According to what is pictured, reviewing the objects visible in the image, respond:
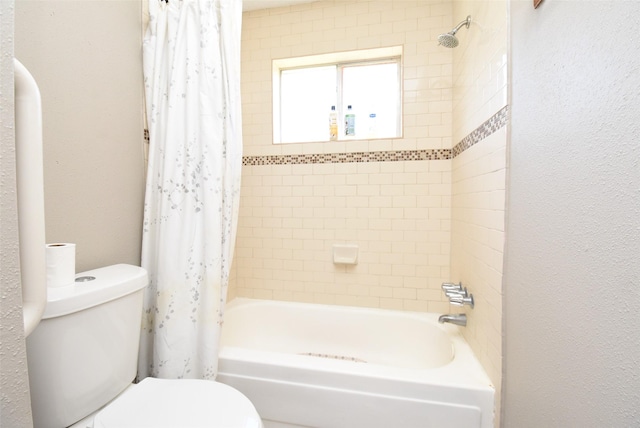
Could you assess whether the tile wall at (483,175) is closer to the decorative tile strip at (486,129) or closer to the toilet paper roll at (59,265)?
the decorative tile strip at (486,129)

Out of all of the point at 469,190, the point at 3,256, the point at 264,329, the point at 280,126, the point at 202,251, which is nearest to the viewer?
the point at 3,256

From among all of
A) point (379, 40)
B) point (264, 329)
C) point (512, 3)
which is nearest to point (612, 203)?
point (512, 3)

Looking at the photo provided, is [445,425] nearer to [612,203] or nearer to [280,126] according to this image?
[612,203]

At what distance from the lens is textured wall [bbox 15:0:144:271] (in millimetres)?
1014

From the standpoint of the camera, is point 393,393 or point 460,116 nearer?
point 393,393

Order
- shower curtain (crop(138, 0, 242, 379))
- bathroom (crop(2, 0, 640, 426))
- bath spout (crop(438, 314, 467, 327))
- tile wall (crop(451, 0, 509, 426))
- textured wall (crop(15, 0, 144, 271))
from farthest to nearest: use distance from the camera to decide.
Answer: bath spout (crop(438, 314, 467, 327)), shower curtain (crop(138, 0, 242, 379)), tile wall (crop(451, 0, 509, 426)), textured wall (crop(15, 0, 144, 271)), bathroom (crop(2, 0, 640, 426))

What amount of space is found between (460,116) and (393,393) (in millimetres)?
1484

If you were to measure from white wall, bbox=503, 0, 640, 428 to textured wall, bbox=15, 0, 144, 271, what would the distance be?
152 cm

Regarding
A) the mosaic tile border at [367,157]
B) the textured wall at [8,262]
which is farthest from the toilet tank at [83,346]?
the mosaic tile border at [367,157]

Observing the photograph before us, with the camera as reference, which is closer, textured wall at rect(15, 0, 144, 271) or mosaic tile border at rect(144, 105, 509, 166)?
textured wall at rect(15, 0, 144, 271)

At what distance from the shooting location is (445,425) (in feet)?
3.89

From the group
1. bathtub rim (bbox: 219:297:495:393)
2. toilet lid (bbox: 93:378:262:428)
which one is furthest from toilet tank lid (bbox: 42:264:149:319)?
bathtub rim (bbox: 219:297:495:393)

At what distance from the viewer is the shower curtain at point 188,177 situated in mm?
1313

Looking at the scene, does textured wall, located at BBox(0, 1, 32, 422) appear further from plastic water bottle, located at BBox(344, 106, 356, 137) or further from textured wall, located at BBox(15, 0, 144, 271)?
plastic water bottle, located at BBox(344, 106, 356, 137)
